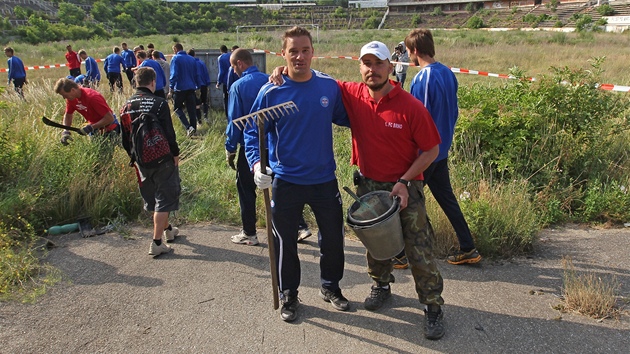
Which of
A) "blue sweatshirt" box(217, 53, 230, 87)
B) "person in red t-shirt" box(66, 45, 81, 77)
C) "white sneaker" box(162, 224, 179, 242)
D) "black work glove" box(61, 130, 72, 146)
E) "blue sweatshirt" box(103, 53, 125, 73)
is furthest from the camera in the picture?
"person in red t-shirt" box(66, 45, 81, 77)

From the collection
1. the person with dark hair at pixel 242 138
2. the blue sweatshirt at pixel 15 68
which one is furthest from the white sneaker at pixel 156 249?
the blue sweatshirt at pixel 15 68

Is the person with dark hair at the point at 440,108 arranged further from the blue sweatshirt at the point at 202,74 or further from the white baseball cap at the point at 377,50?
the blue sweatshirt at the point at 202,74

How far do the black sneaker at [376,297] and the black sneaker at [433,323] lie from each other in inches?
16.5

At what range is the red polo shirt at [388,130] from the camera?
120 inches

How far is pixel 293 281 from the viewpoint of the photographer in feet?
11.5

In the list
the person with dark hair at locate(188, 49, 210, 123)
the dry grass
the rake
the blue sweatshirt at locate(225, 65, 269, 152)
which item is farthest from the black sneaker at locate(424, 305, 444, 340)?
the person with dark hair at locate(188, 49, 210, 123)

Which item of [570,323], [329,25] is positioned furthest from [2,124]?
[329,25]

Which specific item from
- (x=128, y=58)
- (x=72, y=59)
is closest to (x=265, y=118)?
(x=128, y=58)

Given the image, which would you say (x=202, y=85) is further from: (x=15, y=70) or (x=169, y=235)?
(x=169, y=235)

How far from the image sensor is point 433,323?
10.6 ft

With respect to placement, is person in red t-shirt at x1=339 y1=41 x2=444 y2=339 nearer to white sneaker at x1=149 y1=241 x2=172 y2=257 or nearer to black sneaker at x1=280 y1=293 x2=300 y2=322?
black sneaker at x1=280 y1=293 x2=300 y2=322

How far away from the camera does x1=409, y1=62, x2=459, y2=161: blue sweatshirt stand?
3.78 metres

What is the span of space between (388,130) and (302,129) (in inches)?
23.7

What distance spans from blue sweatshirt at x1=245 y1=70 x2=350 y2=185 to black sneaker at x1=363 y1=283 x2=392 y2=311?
3.35ft
